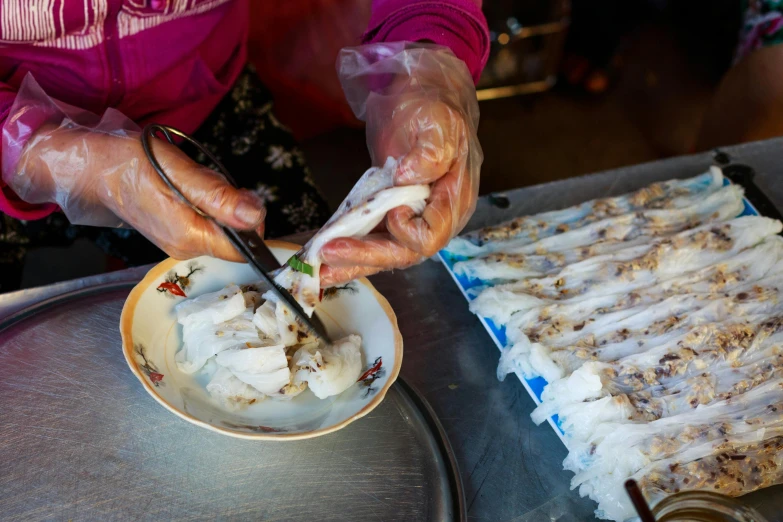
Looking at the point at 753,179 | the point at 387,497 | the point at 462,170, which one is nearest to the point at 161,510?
the point at 387,497

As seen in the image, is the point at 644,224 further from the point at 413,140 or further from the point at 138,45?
the point at 138,45

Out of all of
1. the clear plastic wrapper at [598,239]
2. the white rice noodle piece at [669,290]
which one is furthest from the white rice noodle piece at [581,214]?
the white rice noodle piece at [669,290]

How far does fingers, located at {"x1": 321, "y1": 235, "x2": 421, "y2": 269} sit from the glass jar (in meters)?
0.54

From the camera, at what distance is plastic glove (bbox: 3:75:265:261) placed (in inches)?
43.4

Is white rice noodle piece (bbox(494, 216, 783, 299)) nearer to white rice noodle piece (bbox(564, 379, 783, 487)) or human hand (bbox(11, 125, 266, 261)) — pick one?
white rice noodle piece (bbox(564, 379, 783, 487))

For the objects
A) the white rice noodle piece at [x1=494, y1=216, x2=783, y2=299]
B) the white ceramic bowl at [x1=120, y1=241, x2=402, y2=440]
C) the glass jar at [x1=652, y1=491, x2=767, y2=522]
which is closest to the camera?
the glass jar at [x1=652, y1=491, x2=767, y2=522]

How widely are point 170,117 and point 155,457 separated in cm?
78

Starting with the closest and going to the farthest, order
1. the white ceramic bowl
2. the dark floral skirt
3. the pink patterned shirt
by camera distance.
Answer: the white ceramic bowl < the pink patterned shirt < the dark floral skirt

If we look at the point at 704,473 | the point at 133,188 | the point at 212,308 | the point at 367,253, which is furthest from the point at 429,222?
the point at 704,473

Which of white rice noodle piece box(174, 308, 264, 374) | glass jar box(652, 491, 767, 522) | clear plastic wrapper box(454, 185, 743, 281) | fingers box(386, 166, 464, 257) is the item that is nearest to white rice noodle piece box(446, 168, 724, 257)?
clear plastic wrapper box(454, 185, 743, 281)

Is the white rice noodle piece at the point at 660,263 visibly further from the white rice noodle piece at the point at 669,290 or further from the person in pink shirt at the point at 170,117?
the person in pink shirt at the point at 170,117

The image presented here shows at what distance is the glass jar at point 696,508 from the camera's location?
97 cm

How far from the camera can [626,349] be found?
1.28 meters

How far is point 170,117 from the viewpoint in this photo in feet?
5.03
